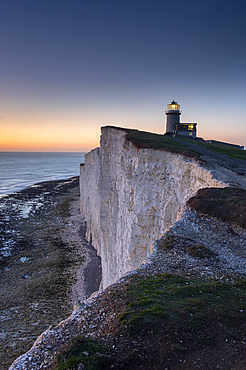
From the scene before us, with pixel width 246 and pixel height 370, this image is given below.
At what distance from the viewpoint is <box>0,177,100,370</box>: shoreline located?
1488 centimetres

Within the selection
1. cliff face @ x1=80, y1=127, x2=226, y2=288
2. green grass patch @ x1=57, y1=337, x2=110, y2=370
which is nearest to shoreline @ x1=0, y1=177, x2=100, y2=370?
cliff face @ x1=80, y1=127, x2=226, y2=288

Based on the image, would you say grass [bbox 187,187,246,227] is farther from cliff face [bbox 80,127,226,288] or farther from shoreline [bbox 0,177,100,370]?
shoreline [bbox 0,177,100,370]

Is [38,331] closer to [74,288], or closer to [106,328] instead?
[74,288]

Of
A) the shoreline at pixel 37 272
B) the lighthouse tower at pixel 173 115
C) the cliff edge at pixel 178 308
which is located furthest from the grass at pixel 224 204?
the lighthouse tower at pixel 173 115

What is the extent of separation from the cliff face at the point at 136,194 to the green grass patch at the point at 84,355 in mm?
8562

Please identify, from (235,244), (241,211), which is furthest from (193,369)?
(241,211)

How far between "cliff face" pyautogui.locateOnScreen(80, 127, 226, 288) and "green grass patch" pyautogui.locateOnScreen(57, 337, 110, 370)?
8.56 metres

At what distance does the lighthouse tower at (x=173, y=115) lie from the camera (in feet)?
141

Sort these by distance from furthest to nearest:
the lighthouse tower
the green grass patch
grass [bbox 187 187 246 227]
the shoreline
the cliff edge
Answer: the lighthouse tower → the shoreline → grass [bbox 187 187 246 227] → the cliff edge → the green grass patch

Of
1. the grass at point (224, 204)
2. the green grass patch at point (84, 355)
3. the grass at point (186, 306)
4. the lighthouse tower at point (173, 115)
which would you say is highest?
the lighthouse tower at point (173, 115)

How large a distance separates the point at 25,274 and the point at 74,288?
5.46 meters

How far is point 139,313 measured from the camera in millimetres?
4223

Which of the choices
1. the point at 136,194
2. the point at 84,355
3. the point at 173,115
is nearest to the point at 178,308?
the point at 84,355

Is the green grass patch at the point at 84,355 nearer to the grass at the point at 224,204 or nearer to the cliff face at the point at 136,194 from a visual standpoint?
the grass at the point at 224,204
